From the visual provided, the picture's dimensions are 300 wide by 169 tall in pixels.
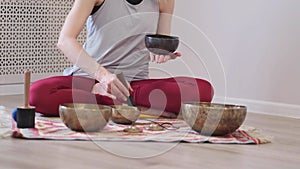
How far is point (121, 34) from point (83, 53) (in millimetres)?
312

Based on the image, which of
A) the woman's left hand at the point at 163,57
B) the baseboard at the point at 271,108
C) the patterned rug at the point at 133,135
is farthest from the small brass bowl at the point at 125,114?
the baseboard at the point at 271,108

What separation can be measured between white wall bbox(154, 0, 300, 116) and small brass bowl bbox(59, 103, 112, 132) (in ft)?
3.95

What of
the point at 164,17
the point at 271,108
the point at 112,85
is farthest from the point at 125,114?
the point at 271,108

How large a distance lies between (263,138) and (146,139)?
41cm

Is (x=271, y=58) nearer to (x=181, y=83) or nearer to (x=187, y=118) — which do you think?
(x=181, y=83)

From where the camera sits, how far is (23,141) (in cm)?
188

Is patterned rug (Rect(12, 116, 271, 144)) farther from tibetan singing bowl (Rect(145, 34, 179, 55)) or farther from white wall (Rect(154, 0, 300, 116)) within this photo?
white wall (Rect(154, 0, 300, 116))

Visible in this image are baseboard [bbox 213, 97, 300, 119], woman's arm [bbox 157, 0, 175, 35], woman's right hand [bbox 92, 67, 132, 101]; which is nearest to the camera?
woman's right hand [bbox 92, 67, 132, 101]

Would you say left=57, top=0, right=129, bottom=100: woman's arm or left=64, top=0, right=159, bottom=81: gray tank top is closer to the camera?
left=57, top=0, right=129, bottom=100: woman's arm

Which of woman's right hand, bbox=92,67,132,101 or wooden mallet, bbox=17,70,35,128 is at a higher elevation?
woman's right hand, bbox=92,67,132,101

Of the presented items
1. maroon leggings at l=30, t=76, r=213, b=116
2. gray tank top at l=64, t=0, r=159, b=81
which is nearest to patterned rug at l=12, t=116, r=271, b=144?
maroon leggings at l=30, t=76, r=213, b=116

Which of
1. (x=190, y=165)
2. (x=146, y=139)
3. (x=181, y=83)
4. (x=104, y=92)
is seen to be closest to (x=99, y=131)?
(x=146, y=139)

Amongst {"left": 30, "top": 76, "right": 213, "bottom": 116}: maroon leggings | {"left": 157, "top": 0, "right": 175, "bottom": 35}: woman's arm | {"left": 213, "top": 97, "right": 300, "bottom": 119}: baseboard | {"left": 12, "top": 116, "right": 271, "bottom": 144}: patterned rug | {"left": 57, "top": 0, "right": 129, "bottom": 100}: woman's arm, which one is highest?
{"left": 157, "top": 0, "right": 175, "bottom": 35}: woman's arm

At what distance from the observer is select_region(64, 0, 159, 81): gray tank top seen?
2469 millimetres
